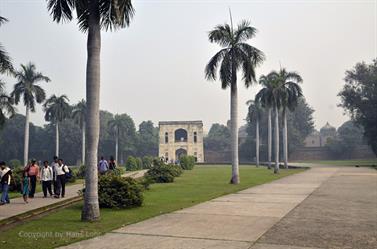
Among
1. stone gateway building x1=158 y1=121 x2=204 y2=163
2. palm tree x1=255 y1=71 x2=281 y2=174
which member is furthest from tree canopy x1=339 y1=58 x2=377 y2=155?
stone gateway building x1=158 y1=121 x2=204 y2=163

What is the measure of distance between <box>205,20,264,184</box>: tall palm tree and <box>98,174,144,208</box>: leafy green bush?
10282 millimetres

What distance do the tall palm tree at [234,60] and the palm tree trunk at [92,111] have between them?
41.0 feet

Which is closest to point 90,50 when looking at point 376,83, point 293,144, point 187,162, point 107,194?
point 107,194

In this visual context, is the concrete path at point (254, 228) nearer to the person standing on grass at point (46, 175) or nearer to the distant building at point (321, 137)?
the person standing on grass at point (46, 175)

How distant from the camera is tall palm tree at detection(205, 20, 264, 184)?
2128 centimetres

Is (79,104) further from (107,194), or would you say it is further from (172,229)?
(172,229)

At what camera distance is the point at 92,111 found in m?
9.38

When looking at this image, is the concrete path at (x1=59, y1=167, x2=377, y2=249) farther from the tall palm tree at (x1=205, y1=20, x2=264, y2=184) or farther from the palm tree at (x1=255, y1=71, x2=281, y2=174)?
the palm tree at (x1=255, y1=71, x2=281, y2=174)

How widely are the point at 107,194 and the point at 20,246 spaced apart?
494cm

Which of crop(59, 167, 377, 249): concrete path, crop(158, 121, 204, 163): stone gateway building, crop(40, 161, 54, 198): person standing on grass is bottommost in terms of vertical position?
crop(59, 167, 377, 249): concrete path

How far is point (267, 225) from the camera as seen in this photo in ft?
28.0

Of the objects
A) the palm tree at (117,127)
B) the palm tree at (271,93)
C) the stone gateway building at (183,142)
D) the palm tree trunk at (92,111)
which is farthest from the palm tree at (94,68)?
the stone gateway building at (183,142)

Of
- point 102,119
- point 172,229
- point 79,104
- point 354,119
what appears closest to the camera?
point 172,229

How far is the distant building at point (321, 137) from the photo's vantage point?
4114 inches
